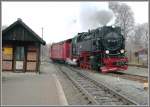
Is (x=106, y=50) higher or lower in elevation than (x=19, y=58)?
higher

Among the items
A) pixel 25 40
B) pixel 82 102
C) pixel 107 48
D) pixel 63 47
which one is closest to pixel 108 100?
pixel 82 102

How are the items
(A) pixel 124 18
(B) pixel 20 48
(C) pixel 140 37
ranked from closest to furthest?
(B) pixel 20 48, (A) pixel 124 18, (C) pixel 140 37

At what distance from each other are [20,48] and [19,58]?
735 mm

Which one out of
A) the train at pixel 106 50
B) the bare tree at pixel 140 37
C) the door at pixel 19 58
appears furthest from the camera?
the bare tree at pixel 140 37

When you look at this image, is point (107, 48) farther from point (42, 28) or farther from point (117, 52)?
point (42, 28)

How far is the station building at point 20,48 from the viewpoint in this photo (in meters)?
24.3

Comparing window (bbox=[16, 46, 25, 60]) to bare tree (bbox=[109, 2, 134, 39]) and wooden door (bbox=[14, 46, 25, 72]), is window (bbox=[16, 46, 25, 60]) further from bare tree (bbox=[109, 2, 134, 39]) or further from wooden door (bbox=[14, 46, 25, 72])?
bare tree (bbox=[109, 2, 134, 39])

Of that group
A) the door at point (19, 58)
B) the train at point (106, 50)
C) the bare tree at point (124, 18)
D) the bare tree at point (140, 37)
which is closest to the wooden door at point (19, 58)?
the door at point (19, 58)

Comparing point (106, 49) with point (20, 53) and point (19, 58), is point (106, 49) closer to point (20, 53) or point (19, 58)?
point (20, 53)

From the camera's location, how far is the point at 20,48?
2486cm

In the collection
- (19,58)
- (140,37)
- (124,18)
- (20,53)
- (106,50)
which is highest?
(124,18)

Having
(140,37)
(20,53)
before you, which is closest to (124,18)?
(140,37)

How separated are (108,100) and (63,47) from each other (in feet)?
100

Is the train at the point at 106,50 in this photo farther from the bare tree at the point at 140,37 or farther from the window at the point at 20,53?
the bare tree at the point at 140,37
